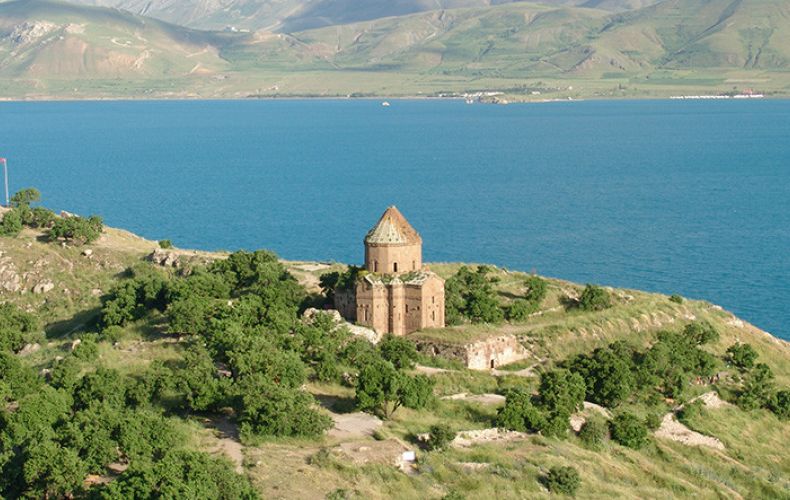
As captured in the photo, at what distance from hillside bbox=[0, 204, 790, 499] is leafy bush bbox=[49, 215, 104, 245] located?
135 cm

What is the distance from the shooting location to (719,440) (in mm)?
62125

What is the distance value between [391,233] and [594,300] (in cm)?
1646

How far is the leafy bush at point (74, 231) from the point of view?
9281 centimetres

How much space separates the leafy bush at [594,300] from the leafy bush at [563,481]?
29.6m

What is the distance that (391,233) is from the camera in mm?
70875

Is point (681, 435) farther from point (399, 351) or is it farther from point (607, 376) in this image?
point (399, 351)

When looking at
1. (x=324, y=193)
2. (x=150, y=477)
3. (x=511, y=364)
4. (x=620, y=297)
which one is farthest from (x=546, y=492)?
(x=324, y=193)

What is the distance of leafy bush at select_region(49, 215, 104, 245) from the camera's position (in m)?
92.8

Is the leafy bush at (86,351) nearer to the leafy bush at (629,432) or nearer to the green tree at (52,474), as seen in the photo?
the green tree at (52,474)

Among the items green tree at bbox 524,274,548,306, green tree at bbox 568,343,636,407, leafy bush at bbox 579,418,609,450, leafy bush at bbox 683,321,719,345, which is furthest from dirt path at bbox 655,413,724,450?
green tree at bbox 524,274,548,306

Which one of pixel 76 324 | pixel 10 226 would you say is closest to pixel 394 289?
pixel 76 324

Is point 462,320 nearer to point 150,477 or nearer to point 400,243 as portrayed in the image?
point 400,243

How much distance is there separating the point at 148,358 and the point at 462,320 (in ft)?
67.6

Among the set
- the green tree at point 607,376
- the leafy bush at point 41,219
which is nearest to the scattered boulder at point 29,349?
the leafy bush at point 41,219
